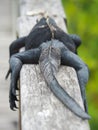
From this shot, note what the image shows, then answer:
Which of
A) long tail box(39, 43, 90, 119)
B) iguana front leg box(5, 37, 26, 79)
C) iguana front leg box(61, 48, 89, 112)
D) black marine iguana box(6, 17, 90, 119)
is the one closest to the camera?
long tail box(39, 43, 90, 119)

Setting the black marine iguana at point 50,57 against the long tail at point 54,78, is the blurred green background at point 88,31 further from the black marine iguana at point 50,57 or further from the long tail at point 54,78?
the long tail at point 54,78

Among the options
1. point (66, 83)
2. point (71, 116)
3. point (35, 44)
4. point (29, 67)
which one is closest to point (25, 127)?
point (71, 116)

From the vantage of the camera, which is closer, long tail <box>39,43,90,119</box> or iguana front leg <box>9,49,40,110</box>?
long tail <box>39,43,90,119</box>

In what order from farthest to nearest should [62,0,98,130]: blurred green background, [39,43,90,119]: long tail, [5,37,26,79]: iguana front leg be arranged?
1. [62,0,98,130]: blurred green background
2. [5,37,26,79]: iguana front leg
3. [39,43,90,119]: long tail

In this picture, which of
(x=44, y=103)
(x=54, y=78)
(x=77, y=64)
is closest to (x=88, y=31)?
(x=77, y=64)

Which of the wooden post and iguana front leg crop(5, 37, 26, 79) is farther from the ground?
the wooden post

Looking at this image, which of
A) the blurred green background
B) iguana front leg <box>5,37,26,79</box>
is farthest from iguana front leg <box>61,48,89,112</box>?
the blurred green background

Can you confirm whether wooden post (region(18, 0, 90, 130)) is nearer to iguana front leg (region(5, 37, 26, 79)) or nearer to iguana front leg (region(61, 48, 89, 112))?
iguana front leg (region(61, 48, 89, 112))

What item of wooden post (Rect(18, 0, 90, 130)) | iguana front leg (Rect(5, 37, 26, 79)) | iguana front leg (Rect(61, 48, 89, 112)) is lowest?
iguana front leg (Rect(5, 37, 26, 79))

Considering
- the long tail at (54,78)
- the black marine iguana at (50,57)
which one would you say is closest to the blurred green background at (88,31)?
the black marine iguana at (50,57)

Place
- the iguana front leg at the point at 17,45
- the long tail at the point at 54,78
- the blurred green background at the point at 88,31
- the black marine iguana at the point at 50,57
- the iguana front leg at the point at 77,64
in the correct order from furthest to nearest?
the blurred green background at the point at 88,31 → the iguana front leg at the point at 17,45 → the iguana front leg at the point at 77,64 → the black marine iguana at the point at 50,57 → the long tail at the point at 54,78
